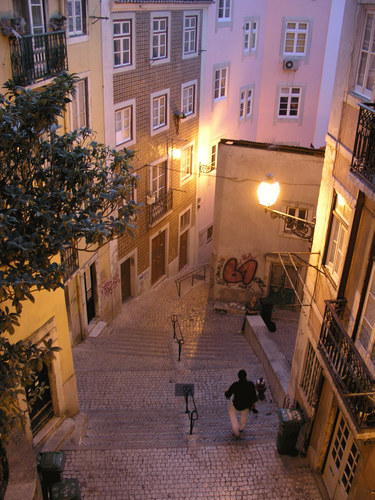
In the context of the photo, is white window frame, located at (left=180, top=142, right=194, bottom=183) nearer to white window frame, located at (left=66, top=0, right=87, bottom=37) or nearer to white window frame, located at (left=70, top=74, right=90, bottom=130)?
white window frame, located at (left=70, top=74, right=90, bottom=130)

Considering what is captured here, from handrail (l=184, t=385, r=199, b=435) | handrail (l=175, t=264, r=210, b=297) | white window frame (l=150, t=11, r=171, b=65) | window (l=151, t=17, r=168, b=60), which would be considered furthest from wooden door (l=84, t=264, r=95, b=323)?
window (l=151, t=17, r=168, b=60)

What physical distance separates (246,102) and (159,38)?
31.4 ft

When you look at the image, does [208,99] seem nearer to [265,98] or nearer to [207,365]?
[265,98]

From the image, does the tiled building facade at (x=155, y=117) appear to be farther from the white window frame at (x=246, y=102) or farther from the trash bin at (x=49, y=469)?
the trash bin at (x=49, y=469)

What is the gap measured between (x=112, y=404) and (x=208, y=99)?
48.7ft

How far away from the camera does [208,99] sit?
901 inches

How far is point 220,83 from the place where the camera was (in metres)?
23.8

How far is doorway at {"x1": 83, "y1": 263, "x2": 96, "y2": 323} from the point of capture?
16.9 m

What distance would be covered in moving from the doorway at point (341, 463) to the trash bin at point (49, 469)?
5.04 m

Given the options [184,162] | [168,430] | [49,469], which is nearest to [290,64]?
[184,162]

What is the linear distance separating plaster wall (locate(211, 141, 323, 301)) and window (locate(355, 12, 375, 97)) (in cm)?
869

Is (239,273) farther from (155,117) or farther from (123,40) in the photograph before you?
(123,40)

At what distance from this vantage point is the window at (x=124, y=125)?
1728cm

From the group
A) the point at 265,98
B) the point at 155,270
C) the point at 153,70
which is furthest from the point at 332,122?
the point at 265,98
